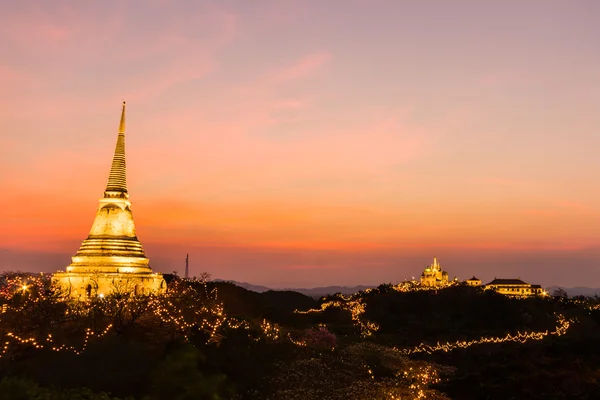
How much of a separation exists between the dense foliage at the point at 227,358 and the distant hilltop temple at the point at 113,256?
132 inches

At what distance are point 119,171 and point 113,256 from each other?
979 cm

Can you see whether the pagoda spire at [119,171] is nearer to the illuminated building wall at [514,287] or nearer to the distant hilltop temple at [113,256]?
the distant hilltop temple at [113,256]

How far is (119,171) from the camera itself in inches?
2411

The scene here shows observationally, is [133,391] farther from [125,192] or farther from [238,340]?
[125,192]

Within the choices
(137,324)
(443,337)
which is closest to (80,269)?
(137,324)

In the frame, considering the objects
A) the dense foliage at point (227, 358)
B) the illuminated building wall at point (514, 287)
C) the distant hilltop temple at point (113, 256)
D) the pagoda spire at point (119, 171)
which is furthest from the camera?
the illuminated building wall at point (514, 287)

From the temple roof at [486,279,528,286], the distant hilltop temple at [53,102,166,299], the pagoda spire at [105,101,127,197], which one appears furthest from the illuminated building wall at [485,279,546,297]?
the pagoda spire at [105,101,127,197]

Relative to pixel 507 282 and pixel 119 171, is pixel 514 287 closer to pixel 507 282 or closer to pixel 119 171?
pixel 507 282

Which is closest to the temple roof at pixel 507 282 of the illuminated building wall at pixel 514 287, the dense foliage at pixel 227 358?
the illuminated building wall at pixel 514 287

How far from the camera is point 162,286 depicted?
60031mm

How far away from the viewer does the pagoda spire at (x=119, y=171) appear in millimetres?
60656

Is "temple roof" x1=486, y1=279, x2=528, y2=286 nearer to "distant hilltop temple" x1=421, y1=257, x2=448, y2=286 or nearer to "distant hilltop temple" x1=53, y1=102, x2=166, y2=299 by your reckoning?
"distant hilltop temple" x1=421, y1=257, x2=448, y2=286

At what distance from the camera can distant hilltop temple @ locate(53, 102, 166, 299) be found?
54781mm

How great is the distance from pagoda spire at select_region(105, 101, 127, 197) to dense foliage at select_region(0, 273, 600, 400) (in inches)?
471
